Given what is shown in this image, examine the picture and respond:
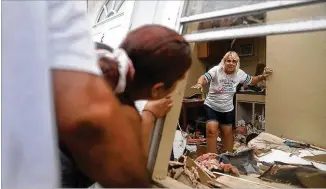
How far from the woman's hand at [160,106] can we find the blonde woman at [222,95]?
69 cm

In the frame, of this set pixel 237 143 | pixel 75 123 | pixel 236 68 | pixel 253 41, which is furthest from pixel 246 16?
pixel 253 41

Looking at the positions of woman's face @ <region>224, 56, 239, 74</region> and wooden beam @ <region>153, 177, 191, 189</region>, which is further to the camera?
woman's face @ <region>224, 56, 239, 74</region>

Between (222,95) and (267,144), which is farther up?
(222,95)

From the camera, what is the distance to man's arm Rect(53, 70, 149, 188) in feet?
1.18

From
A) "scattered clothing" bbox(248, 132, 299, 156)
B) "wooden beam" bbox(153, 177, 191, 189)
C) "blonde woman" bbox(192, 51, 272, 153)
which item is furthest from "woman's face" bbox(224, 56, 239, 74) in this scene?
"wooden beam" bbox(153, 177, 191, 189)

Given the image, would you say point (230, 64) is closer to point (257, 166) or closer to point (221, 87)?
point (221, 87)

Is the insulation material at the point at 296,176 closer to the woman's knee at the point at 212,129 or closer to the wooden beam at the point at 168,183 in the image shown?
the wooden beam at the point at 168,183

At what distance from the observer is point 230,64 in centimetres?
137

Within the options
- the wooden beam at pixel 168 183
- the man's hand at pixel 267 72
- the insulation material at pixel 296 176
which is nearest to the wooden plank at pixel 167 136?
the wooden beam at pixel 168 183

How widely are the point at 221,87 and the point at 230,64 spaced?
0.10 m

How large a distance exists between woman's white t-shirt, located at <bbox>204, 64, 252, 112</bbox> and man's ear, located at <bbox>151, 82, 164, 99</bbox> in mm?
772

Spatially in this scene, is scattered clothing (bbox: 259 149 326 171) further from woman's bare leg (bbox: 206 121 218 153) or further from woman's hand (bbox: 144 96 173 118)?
woman's hand (bbox: 144 96 173 118)

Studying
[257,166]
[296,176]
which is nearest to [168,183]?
[296,176]

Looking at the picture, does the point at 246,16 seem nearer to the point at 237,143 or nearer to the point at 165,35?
the point at 165,35
